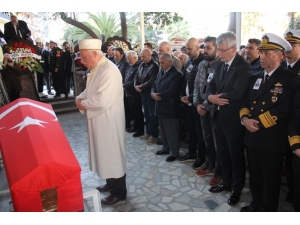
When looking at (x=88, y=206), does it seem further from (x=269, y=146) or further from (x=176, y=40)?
(x=176, y=40)

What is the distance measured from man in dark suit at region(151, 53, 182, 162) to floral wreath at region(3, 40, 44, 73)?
3882mm

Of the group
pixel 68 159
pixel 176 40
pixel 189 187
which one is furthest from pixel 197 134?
pixel 176 40

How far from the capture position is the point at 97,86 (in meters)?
2.76

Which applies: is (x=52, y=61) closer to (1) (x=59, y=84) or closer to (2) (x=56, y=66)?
(2) (x=56, y=66)

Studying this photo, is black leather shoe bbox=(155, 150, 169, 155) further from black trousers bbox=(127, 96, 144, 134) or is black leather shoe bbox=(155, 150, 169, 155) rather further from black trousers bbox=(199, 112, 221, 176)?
black trousers bbox=(127, 96, 144, 134)

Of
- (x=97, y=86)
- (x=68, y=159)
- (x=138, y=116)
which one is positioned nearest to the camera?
(x=68, y=159)

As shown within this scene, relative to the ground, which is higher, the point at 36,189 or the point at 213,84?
the point at 213,84

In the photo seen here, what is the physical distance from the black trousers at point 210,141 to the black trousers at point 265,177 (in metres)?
0.81

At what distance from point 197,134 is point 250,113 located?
1.40m

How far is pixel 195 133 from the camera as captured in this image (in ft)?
13.2

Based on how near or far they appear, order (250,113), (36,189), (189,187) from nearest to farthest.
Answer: (36,189)
(250,113)
(189,187)

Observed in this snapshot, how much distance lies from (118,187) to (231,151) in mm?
1310

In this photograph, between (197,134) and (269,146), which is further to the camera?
(197,134)

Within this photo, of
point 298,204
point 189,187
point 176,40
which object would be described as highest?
point 176,40
